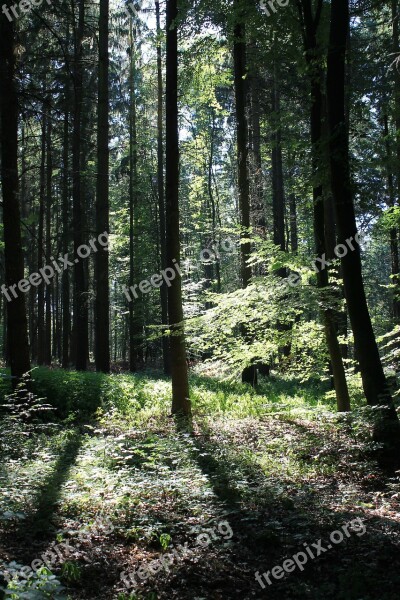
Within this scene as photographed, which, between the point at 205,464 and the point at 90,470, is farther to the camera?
the point at 205,464

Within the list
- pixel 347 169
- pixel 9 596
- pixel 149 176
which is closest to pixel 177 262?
pixel 347 169

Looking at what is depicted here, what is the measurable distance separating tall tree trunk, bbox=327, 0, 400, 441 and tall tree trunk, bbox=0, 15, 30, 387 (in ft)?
20.5

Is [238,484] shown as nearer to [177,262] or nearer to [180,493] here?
[180,493]

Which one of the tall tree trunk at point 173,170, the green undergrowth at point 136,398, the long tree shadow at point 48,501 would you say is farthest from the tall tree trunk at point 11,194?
the long tree shadow at point 48,501

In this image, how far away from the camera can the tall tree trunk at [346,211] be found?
23.7 feet

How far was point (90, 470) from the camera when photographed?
6414 millimetres

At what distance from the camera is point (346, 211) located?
24.5 ft

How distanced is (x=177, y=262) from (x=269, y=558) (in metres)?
7.01

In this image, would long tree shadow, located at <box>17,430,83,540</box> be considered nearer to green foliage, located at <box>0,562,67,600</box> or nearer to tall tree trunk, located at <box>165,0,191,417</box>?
green foliage, located at <box>0,562,67,600</box>

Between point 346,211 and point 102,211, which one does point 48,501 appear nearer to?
point 346,211

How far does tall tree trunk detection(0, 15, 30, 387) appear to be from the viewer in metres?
9.81

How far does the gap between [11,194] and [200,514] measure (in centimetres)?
749

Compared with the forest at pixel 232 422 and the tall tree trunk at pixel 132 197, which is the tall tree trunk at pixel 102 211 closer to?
the forest at pixel 232 422

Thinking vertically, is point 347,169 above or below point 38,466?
above
